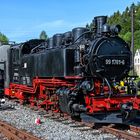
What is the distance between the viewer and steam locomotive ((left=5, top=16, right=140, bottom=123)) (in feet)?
37.2

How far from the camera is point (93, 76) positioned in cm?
1216

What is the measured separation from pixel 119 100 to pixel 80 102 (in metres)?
1.53

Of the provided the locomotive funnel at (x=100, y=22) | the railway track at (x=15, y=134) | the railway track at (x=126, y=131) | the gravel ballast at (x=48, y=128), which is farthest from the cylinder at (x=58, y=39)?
the railway track at (x=15, y=134)

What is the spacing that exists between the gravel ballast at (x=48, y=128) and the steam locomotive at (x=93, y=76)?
2.04 feet

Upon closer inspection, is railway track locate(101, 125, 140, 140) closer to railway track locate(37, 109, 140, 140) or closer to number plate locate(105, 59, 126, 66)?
railway track locate(37, 109, 140, 140)

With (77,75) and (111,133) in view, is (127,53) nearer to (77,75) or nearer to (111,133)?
(77,75)

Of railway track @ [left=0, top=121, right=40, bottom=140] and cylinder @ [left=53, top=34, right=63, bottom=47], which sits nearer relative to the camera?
railway track @ [left=0, top=121, right=40, bottom=140]

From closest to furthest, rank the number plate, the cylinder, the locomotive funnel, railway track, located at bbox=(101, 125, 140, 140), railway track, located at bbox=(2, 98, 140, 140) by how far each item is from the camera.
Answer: railway track, located at bbox=(101, 125, 140, 140), railway track, located at bbox=(2, 98, 140, 140), the number plate, the locomotive funnel, the cylinder

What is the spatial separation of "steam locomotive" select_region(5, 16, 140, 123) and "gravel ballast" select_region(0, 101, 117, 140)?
2.04 feet

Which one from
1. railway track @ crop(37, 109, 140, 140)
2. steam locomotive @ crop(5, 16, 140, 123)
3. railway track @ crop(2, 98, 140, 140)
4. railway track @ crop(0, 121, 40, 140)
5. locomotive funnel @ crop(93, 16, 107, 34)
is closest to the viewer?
railway track @ crop(0, 121, 40, 140)

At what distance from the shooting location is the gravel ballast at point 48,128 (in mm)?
10025

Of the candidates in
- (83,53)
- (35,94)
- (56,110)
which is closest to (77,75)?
(83,53)

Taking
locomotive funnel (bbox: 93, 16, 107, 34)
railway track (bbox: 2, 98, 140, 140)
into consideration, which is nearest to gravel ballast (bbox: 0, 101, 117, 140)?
railway track (bbox: 2, 98, 140, 140)

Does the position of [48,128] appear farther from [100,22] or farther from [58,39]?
[58,39]
